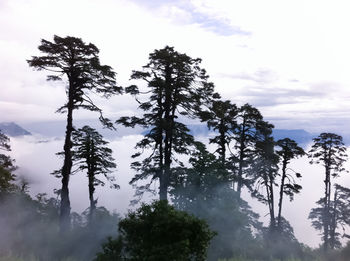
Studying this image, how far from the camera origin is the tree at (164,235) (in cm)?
1090

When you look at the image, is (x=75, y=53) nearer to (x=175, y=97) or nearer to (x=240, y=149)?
(x=175, y=97)

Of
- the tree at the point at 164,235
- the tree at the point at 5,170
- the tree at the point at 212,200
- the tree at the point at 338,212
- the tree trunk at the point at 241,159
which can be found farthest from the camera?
the tree at the point at 338,212

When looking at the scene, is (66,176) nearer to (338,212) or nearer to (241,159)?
(241,159)

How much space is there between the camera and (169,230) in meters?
11.5

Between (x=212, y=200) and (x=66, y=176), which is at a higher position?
(x=66, y=176)

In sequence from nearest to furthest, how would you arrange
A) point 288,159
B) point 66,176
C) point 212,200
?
point 212,200 → point 66,176 → point 288,159

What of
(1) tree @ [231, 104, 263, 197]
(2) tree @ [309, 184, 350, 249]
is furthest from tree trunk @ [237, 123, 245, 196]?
(2) tree @ [309, 184, 350, 249]

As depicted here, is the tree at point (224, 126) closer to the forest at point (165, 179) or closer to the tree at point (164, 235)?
the forest at point (165, 179)

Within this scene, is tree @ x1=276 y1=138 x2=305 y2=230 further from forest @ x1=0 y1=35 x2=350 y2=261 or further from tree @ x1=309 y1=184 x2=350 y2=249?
tree @ x1=309 y1=184 x2=350 y2=249

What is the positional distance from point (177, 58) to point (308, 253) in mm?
22396

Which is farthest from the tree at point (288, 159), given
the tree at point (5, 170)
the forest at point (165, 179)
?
the tree at point (5, 170)

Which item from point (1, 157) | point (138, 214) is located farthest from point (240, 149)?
point (1, 157)

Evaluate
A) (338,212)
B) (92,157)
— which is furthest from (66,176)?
(338,212)

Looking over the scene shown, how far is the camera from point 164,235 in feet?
38.0
